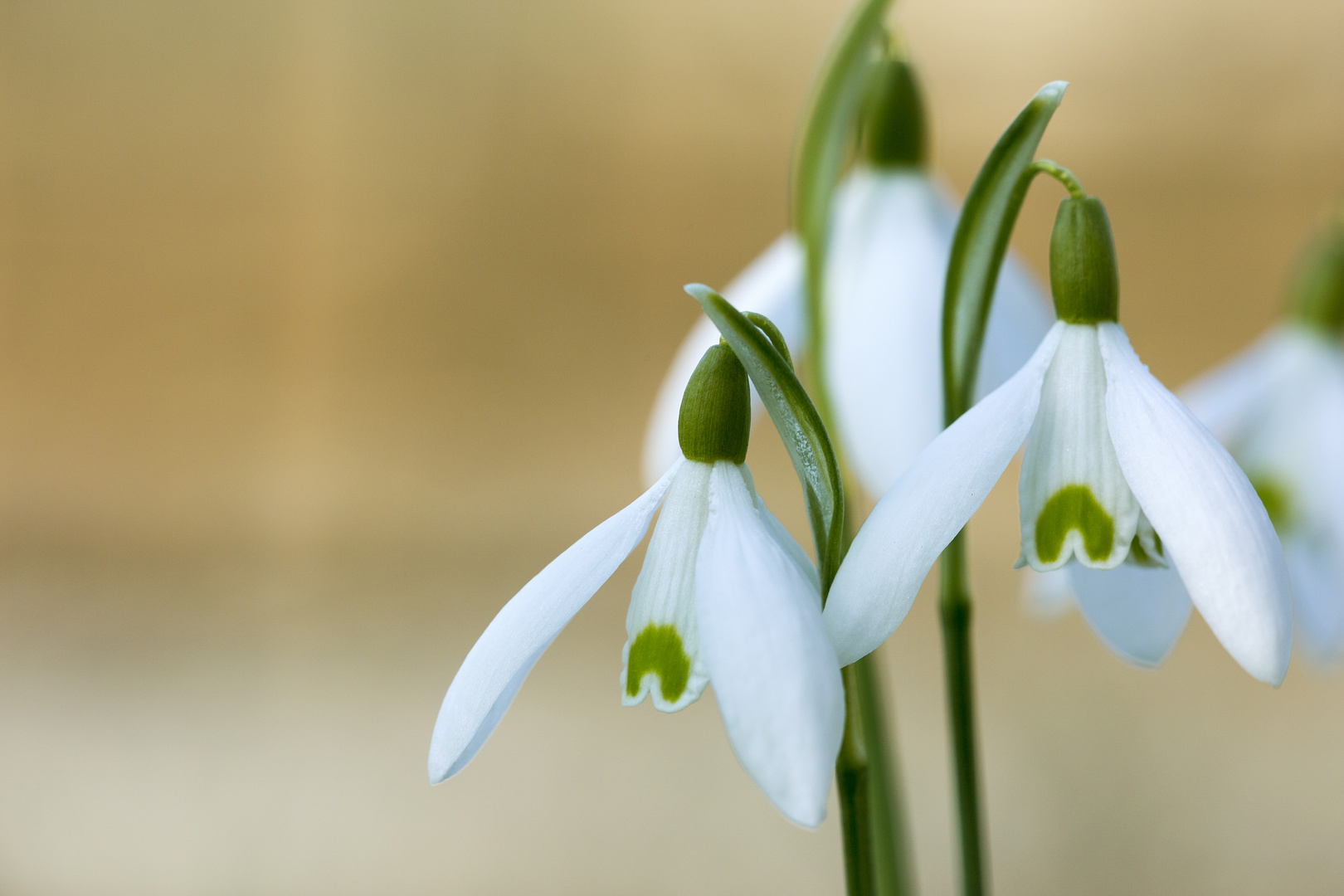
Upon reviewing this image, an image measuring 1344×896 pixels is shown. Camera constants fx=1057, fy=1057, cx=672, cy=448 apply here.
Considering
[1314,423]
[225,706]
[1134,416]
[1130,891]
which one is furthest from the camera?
[225,706]

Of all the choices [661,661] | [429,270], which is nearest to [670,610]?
[661,661]

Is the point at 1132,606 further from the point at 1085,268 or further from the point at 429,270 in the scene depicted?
the point at 429,270

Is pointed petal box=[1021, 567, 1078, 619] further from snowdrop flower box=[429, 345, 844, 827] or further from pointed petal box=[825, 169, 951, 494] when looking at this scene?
snowdrop flower box=[429, 345, 844, 827]

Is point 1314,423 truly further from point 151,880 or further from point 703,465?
point 151,880

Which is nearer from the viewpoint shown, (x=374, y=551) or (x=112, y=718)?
(x=112, y=718)

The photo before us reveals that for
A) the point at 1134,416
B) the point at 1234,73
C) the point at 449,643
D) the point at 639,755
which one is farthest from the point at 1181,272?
the point at 1134,416

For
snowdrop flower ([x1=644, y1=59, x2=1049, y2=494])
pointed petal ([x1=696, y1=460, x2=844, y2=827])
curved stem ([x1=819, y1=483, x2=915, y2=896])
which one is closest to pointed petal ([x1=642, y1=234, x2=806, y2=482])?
snowdrop flower ([x1=644, y1=59, x2=1049, y2=494])
